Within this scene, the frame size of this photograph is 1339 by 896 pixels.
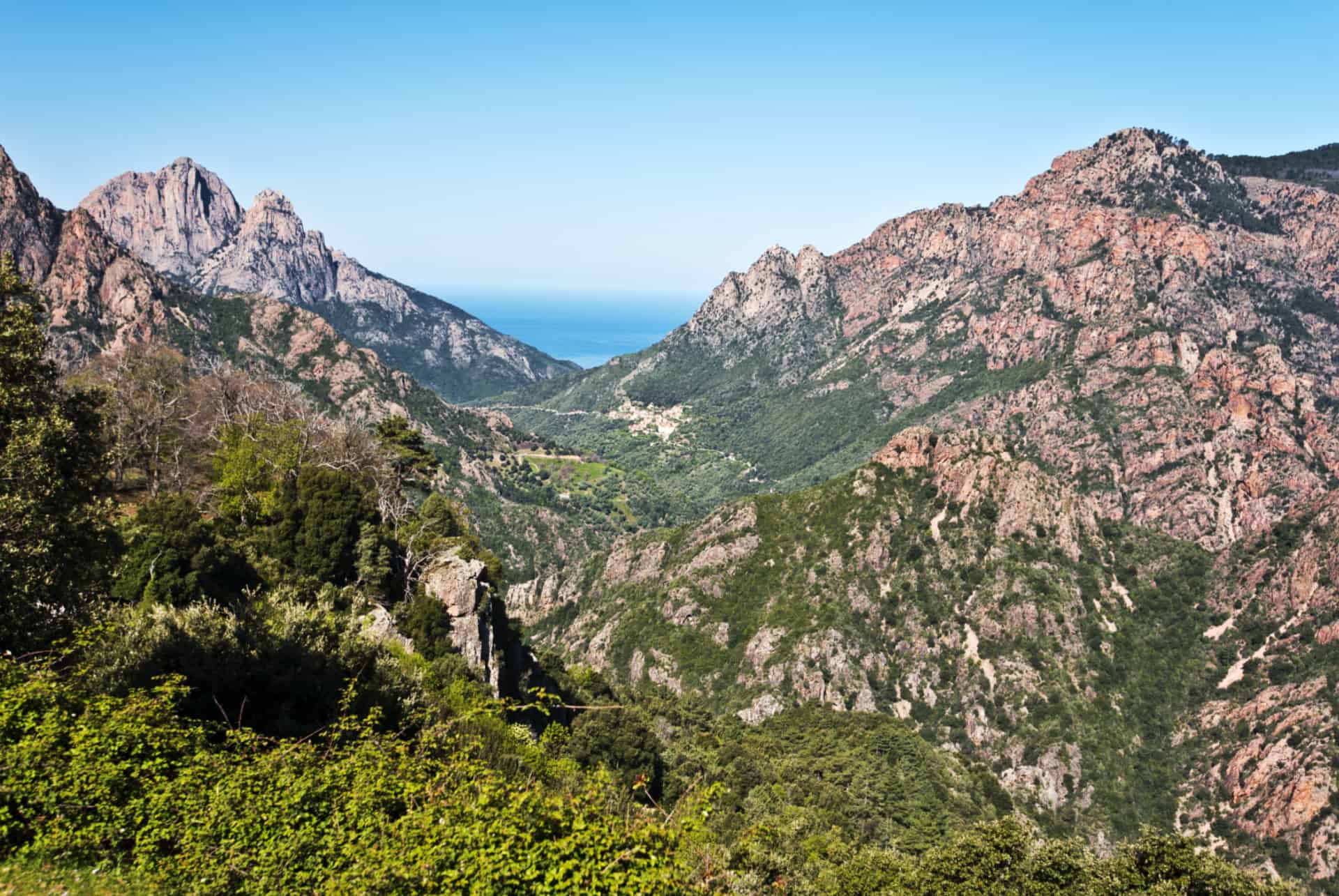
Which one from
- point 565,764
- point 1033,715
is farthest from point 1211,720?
point 565,764

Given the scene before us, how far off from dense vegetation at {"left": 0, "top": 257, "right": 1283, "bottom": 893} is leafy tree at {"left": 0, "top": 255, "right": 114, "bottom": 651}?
74 millimetres

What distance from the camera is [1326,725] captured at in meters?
98.0

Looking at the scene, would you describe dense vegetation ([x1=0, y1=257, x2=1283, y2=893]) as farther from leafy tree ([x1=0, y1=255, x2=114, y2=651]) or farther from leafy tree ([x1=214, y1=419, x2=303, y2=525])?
leafy tree ([x1=214, y1=419, x2=303, y2=525])

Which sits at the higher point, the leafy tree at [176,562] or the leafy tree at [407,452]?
the leafy tree at [407,452]

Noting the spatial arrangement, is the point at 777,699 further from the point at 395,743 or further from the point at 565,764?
the point at 395,743

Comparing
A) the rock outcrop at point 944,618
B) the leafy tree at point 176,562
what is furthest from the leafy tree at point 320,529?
the rock outcrop at point 944,618

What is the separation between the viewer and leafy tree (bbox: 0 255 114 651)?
1761 cm

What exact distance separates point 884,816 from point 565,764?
56283 mm

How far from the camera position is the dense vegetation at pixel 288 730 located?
14438 millimetres

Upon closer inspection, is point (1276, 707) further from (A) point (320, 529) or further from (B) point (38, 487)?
(B) point (38, 487)

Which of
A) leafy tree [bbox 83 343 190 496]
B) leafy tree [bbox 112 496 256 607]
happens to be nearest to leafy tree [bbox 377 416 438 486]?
leafy tree [bbox 83 343 190 496]

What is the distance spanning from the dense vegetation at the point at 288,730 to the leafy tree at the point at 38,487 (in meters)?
0.07

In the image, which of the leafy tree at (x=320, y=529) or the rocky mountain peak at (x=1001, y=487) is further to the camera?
the rocky mountain peak at (x=1001, y=487)

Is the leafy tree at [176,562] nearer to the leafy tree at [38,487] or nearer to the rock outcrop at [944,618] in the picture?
the leafy tree at [38,487]
